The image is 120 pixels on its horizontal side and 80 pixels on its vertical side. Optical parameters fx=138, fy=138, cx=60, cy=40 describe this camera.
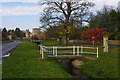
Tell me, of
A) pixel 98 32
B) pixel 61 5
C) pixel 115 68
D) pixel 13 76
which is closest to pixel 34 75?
pixel 13 76

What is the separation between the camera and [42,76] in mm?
9547

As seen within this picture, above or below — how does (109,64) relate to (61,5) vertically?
below

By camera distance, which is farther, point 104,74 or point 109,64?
point 109,64

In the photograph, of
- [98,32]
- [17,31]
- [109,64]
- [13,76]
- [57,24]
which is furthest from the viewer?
[17,31]

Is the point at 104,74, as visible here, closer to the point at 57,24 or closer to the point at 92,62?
the point at 92,62

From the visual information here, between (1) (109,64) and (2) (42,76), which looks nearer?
(2) (42,76)

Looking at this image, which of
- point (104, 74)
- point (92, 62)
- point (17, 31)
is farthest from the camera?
point (17, 31)

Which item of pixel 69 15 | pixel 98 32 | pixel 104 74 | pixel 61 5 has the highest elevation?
pixel 61 5

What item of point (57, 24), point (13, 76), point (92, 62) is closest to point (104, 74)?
point (92, 62)

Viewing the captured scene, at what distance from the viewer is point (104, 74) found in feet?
35.1

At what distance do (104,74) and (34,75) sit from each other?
532 cm

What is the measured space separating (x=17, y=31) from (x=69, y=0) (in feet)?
382

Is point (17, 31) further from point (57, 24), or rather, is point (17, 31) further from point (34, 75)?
point (34, 75)

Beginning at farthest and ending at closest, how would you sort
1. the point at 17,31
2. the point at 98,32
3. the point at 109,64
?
the point at 17,31 < the point at 98,32 < the point at 109,64
